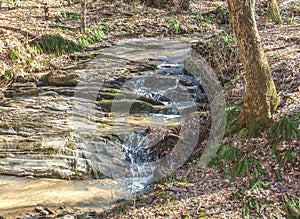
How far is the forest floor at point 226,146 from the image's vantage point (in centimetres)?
498

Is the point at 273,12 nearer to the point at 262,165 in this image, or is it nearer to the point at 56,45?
the point at 56,45

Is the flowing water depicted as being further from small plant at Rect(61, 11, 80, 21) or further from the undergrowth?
small plant at Rect(61, 11, 80, 21)

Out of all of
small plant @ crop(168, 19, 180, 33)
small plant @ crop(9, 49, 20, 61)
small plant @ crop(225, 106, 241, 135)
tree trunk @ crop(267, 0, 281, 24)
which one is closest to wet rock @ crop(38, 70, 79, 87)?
small plant @ crop(9, 49, 20, 61)

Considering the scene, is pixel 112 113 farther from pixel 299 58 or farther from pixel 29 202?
pixel 299 58

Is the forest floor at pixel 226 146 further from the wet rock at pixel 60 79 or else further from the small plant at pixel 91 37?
the wet rock at pixel 60 79

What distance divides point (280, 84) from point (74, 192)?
5.14m

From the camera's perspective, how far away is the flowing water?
259 inches

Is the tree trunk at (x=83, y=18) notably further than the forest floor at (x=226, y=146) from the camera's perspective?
Yes

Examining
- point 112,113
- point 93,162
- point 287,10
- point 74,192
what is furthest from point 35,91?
point 287,10

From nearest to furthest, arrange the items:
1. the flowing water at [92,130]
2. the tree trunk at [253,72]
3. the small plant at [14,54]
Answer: the tree trunk at [253,72] < the flowing water at [92,130] < the small plant at [14,54]

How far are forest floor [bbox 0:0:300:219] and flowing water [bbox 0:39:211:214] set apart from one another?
0.74 metres

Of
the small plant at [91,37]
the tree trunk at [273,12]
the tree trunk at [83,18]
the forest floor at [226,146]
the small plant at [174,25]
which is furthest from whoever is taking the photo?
the small plant at [174,25]

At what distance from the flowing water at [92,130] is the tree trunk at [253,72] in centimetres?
184

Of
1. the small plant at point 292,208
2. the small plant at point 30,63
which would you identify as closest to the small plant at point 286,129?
the small plant at point 292,208
